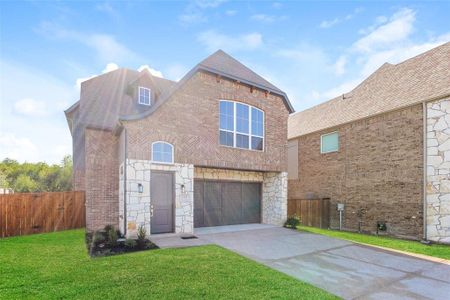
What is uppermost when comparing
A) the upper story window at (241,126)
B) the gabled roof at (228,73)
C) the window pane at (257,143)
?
the gabled roof at (228,73)

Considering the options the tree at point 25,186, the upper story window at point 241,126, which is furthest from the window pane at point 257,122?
the tree at point 25,186

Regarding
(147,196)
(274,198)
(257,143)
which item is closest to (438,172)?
(274,198)

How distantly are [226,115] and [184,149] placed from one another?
272cm

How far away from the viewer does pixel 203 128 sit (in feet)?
36.4

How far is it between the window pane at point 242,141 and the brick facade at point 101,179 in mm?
5546

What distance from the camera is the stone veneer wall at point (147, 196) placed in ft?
30.3

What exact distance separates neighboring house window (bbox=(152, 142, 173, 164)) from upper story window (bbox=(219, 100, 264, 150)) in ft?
8.25

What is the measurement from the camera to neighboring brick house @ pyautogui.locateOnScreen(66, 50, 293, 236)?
385 inches

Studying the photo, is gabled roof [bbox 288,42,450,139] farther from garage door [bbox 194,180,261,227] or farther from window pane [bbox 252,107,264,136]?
garage door [bbox 194,180,261,227]

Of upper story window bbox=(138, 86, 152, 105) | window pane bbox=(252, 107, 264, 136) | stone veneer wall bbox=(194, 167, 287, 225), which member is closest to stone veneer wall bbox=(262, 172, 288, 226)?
stone veneer wall bbox=(194, 167, 287, 225)

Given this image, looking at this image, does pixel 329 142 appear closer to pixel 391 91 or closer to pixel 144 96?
pixel 391 91

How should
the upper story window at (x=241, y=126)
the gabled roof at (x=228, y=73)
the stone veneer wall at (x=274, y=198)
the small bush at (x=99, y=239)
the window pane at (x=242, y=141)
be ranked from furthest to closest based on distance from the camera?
the stone veneer wall at (x=274, y=198) < the window pane at (x=242, y=141) < the upper story window at (x=241, y=126) < the gabled roof at (x=228, y=73) < the small bush at (x=99, y=239)

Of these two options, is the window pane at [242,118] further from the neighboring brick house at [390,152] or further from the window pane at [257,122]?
the neighboring brick house at [390,152]

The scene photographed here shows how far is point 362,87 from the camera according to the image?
15688 millimetres
